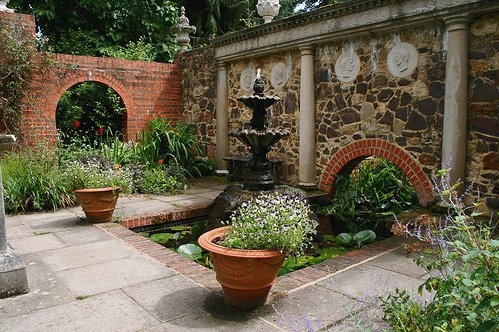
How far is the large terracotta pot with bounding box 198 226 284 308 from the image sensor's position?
2.51 m

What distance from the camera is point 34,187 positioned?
5.57m

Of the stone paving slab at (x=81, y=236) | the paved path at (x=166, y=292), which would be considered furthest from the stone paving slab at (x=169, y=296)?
the stone paving slab at (x=81, y=236)

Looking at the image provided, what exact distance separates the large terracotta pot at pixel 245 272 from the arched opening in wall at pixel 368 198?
2556 mm

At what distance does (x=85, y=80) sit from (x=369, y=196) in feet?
19.1

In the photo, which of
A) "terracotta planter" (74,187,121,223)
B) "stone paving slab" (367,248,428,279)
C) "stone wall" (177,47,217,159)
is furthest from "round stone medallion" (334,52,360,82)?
"terracotta planter" (74,187,121,223)

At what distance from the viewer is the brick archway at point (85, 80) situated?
7.69 m

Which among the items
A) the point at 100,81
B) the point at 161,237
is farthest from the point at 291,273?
the point at 100,81

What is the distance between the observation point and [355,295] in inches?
109

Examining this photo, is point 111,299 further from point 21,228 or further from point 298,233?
point 21,228

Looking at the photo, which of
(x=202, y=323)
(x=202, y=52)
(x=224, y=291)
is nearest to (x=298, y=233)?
(x=224, y=291)

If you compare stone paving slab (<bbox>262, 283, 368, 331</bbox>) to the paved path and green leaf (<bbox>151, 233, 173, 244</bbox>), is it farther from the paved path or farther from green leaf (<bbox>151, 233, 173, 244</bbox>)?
green leaf (<bbox>151, 233, 173, 244</bbox>)

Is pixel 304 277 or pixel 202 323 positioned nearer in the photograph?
pixel 202 323

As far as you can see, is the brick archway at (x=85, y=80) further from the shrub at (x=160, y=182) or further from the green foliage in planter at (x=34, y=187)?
the green foliage in planter at (x=34, y=187)

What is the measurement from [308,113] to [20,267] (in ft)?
14.7
